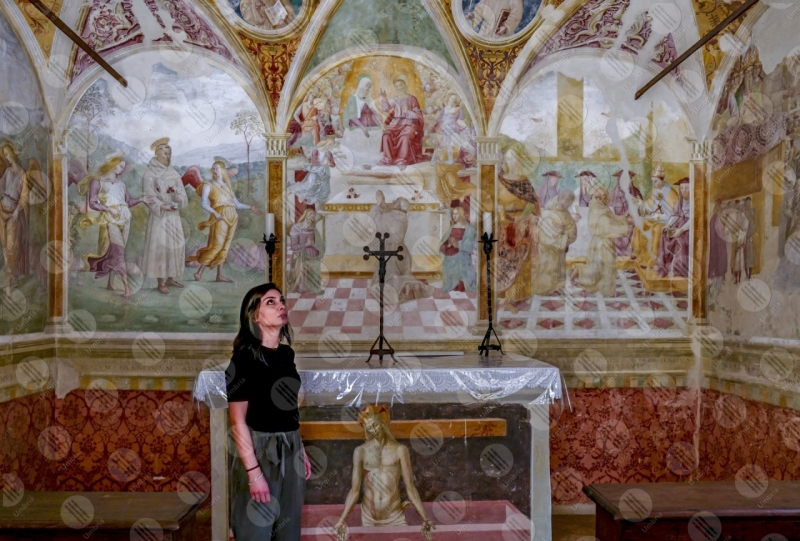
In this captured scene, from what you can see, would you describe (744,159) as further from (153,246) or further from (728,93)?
(153,246)

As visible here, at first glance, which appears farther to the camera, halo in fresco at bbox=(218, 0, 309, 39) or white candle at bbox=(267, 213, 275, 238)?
halo in fresco at bbox=(218, 0, 309, 39)

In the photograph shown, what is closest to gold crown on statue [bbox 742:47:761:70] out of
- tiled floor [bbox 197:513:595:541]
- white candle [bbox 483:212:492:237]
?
white candle [bbox 483:212:492:237]

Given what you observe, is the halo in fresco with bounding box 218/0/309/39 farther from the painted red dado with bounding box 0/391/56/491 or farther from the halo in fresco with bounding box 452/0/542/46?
the painted red dado with bounding box 0/391/56/491

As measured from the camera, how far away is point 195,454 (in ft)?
22.8

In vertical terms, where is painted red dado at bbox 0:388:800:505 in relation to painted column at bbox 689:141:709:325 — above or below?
below

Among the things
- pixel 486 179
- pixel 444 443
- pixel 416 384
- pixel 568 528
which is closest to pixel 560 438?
pixel 568 528

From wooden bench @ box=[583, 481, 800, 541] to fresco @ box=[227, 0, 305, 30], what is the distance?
5559mm

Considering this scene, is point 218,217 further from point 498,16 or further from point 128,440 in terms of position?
point 498,16

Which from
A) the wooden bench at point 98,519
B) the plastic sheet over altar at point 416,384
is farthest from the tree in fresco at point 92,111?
the wooden bench at point 98,519

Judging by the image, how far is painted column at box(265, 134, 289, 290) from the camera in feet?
23.0

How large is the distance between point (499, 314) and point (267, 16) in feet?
13.5

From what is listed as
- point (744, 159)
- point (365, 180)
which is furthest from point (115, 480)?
point (744, 159)

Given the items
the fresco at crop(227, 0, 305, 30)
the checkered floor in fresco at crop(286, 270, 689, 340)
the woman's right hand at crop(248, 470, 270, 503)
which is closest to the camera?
the woman's right hand at crop(248, 470, 270, 503)

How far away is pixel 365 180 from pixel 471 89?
159 centimetres
